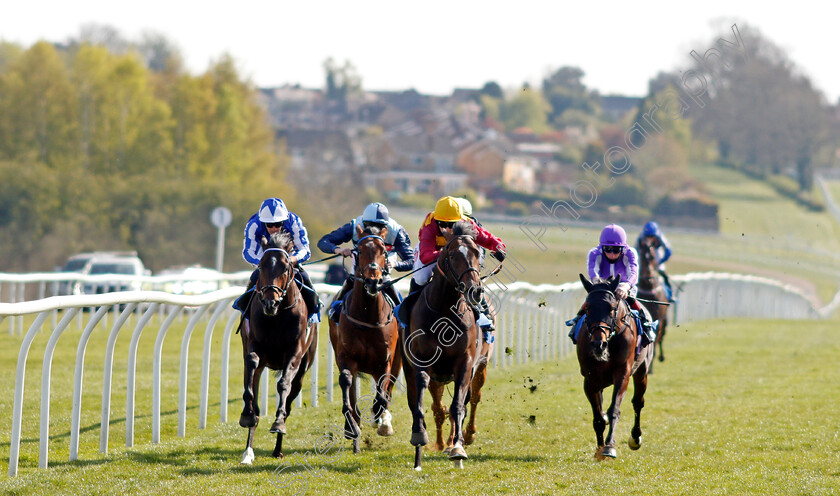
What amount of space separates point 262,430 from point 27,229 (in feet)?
93.6

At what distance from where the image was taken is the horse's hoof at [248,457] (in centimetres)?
657

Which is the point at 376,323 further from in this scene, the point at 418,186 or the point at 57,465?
the point at 418,186

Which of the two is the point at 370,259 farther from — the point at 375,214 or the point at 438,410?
the point at 438,410

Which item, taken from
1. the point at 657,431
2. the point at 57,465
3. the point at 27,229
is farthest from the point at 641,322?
the point at 27,229

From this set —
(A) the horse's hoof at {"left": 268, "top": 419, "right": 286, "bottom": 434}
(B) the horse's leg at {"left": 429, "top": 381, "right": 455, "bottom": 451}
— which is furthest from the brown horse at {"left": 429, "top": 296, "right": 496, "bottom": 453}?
(A) the horse's hoof at {"left": 268, "top": 419, "right": 286, "bottom": 434}

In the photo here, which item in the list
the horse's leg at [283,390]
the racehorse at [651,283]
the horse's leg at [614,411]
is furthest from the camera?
the racehorse at [651,283]

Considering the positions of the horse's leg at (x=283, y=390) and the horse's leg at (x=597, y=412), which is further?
the horse's leg at (x=597, y=412)

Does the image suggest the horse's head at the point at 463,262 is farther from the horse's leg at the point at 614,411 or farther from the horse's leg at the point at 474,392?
the horse's leg at the point at 614,411

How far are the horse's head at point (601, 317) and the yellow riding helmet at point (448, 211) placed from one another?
89 cm

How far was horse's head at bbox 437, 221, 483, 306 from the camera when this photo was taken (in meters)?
6.55

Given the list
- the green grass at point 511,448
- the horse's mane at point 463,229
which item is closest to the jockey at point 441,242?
the horse's mane at point 463,229

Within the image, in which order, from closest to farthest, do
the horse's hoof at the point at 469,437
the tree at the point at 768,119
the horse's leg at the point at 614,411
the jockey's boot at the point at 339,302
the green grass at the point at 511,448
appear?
the green grass at the point at 511,448
the horse's leg at the point at 614,411
the jockey's boot at the point at 339,302
the horse's hoof at the point at 469,437
the tree at the point at 768,119

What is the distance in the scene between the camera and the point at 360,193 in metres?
49.4

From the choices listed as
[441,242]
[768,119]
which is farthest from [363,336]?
[768,119]
